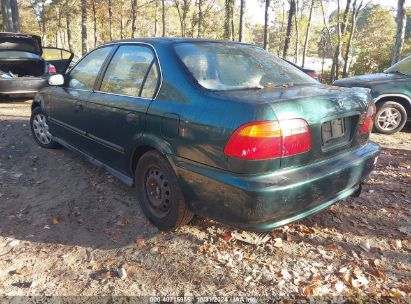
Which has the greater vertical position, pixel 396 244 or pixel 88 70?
pixel 88 70

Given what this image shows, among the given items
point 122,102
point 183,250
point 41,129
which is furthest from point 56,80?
point 183,250

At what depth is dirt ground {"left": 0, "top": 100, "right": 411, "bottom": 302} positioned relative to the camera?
Result: 2.53 meters

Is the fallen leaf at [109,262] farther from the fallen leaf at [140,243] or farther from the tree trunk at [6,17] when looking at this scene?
the tree trunk at [6,17]

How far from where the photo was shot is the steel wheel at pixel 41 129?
5.22m

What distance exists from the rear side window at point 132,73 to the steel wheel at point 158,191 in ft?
2.29

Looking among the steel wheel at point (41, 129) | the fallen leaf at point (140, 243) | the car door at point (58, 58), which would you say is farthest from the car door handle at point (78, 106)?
the car door at point (58, 58)

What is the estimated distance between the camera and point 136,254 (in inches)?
113

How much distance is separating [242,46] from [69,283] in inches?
105

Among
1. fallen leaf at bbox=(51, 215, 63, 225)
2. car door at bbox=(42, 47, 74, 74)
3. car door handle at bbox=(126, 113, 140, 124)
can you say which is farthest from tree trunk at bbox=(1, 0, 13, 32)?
car door handle at bbox=(126, 113, 140, 124)

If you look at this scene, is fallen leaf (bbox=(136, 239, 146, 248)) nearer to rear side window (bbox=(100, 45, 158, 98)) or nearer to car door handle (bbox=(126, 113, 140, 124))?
car door handle (bbox=(126, 113, 140, 124))

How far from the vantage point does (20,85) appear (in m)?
8.32

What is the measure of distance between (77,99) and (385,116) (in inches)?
225

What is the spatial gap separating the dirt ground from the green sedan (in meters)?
0.35

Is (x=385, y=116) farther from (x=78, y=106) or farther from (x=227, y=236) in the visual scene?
(x=78, y=106)
